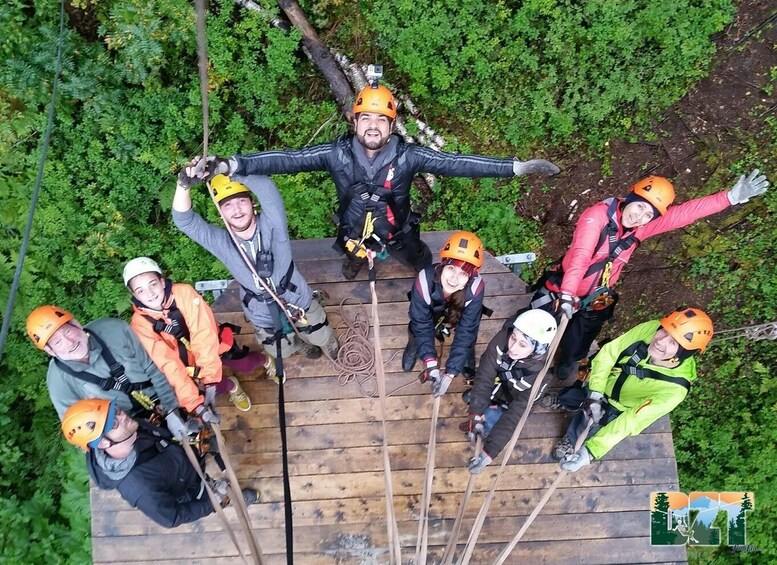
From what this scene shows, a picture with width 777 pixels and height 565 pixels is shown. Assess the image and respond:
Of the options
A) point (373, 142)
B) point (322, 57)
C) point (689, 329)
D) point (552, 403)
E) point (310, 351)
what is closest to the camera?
point (689, 329)

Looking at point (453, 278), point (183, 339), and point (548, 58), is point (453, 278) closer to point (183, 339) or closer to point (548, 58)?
point (183, 339)

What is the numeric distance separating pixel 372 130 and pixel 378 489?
3.05m

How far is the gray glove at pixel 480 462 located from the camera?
423cm

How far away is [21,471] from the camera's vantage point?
611cm

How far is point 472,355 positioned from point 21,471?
5.41 metres

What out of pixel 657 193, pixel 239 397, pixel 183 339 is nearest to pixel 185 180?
pixel 183 339

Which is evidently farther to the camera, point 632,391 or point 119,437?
point 632,391

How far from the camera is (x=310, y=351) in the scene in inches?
196

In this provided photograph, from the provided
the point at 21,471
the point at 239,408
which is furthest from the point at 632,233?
the point at 21,471

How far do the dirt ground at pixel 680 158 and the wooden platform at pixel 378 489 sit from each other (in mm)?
2494

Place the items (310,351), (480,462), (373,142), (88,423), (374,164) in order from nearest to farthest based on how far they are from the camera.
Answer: (88,423) → (373,142) → (374,164) → (480,462) → (310,351)

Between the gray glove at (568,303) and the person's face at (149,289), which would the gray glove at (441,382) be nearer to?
the gray glove at (568,303)

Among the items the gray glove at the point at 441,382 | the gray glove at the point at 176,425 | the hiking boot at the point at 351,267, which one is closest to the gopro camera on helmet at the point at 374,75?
the hiking boot at the point at 351,267

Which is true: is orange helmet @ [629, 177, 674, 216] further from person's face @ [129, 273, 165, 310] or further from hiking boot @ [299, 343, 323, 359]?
person's face @ [129, 273, 165, 310]
